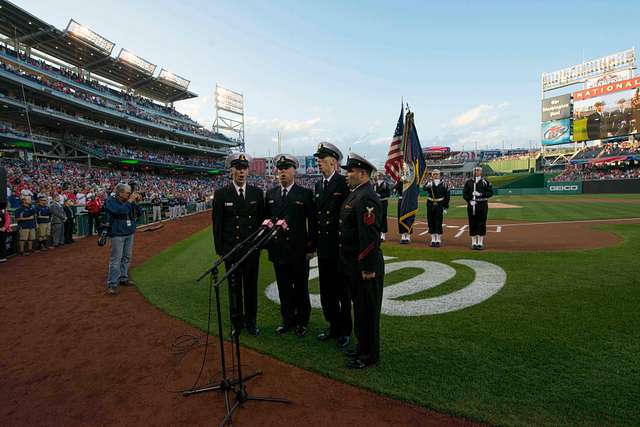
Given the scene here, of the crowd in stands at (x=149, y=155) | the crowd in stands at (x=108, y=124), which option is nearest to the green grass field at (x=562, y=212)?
the crowd in stands at (x=108, y=124)

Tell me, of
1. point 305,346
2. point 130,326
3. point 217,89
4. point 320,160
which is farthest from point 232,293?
point 217,89

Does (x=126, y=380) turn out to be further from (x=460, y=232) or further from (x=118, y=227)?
(x=460, y=232)

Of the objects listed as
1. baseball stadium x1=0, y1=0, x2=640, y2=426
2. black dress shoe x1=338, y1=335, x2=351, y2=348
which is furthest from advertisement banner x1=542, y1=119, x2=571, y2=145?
black dress shoe x1=338, y1=335, x2=351, y2=348

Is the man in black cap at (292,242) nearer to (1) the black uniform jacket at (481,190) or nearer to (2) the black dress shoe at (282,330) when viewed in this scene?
(2) the black dress shoe at (282,330)

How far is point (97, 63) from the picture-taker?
47.5 m

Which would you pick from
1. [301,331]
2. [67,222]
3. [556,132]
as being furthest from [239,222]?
[556,132]

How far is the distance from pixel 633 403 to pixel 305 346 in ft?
10.5

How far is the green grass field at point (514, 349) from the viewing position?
2973mm

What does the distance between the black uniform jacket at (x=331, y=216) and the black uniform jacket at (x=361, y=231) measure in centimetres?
35

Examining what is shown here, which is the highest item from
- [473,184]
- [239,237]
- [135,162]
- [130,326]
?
[135,162]

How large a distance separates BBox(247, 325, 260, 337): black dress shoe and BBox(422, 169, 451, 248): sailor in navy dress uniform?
6.94 metres

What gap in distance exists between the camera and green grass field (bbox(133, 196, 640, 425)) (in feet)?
9.75

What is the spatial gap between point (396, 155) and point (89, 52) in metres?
51.2

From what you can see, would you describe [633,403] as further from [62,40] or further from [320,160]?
[62,40]
